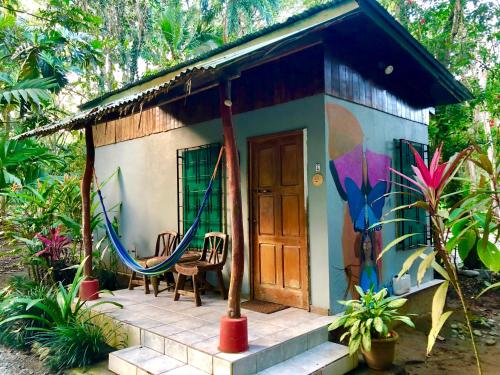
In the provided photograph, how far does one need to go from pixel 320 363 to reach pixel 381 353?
563 mm

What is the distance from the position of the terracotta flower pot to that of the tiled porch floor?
41 centimetres

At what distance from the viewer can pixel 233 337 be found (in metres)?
2.74

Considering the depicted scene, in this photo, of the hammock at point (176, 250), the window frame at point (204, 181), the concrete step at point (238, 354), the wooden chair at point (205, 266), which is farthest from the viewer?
the window frame at point (204, 181)

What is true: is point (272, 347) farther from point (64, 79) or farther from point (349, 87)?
point (64, 79)

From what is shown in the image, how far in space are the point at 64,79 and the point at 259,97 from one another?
3933 millimetres

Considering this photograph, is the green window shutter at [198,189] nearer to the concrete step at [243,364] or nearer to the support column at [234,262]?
the support column at [234,262]

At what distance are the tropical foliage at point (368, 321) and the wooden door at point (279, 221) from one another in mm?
609

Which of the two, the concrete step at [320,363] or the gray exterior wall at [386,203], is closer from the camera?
the concrete step at [320,363]

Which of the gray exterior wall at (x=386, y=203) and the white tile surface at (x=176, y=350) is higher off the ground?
the gray exterior wall at (x=386, y=203)

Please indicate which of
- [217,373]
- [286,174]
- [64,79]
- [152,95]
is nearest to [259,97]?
[286,174]

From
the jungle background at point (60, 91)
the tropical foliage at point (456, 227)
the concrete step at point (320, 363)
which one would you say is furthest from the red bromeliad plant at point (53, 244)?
the tropical foliage at point (456, 227)

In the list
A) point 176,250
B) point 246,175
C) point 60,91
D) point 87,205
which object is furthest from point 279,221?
point 60,91

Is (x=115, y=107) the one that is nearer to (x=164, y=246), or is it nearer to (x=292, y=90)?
(x=292, y=90)

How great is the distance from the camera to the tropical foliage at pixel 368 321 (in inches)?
118
